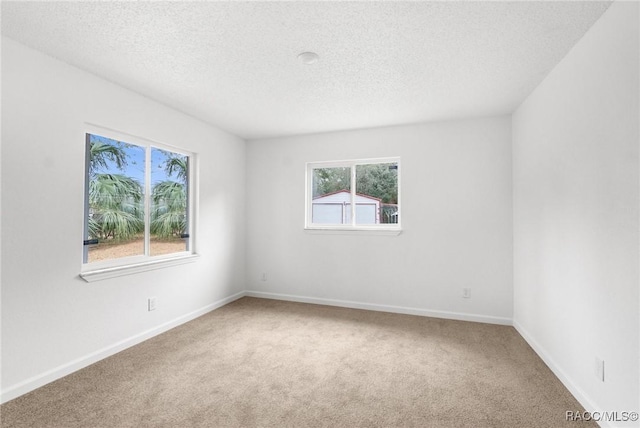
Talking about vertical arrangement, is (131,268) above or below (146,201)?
below

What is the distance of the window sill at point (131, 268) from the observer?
8.62 ft

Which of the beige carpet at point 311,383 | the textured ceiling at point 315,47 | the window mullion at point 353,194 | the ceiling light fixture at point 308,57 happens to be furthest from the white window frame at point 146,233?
the window mullion at point 353,194

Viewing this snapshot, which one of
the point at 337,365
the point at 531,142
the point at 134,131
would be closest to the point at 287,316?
the point at 337,365

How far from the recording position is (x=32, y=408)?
6.61 feet

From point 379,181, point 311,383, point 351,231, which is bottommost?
point 311,383

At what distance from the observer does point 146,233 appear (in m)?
3.26

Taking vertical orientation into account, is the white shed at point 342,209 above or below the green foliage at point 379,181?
below

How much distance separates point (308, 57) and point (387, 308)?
10.1 ft

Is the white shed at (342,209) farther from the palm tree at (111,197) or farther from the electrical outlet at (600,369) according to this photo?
the electrical outlet at (600,369)

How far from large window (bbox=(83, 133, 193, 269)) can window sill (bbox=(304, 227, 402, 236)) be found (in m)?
1.63

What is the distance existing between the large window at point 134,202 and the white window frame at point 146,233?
0.03 feet

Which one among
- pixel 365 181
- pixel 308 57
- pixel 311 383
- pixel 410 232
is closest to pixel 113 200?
pixel 308 57

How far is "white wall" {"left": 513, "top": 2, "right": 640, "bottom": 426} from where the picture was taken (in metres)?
1.62

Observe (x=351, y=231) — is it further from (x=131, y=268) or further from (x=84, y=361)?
(x=84, y=361)
